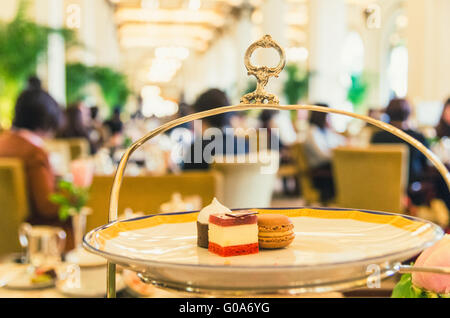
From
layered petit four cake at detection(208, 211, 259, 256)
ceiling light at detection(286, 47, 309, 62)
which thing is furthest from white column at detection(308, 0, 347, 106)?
layered petit four cake at detection(208, 211, 259, 256)

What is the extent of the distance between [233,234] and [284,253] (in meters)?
0.07

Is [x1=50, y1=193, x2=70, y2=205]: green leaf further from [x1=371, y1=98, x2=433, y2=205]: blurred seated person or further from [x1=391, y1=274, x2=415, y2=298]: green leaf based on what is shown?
[x1=371, y1=98, x2=433, y2=205]: blurred seated person

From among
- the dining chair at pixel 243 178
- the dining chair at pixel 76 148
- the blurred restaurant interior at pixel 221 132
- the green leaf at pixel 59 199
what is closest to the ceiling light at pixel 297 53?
the blurred restaurant interior at pixel 221 132

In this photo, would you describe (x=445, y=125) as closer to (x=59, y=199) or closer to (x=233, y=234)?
(x=59, y=199)

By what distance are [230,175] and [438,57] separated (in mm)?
7223

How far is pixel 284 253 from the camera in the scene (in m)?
0.66

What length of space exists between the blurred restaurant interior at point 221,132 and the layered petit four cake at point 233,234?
384mm

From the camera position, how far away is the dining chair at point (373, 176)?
3.65m

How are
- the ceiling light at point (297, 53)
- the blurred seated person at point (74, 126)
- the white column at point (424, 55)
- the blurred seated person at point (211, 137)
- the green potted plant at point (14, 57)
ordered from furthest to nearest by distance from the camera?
the ceiling light at point (297, 53) < the white column at point (424, 55) < the green potted plant at point (14, 57) < the blurred seated person at point (74, 126) < the blurred seated person at point (211, 137)

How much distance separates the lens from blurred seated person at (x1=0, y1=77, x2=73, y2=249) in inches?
111

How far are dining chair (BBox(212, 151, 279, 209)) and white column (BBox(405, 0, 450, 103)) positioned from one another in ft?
19.7

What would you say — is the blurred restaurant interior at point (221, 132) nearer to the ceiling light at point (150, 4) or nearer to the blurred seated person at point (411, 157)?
the blurred seated person at point (411, 157)

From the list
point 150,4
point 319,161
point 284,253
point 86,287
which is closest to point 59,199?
point 86,287

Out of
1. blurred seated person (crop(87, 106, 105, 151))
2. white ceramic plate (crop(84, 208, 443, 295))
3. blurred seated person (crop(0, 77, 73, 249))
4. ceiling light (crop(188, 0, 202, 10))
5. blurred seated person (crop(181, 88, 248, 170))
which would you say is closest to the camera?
white ceramic plate (crop(84, 208, 443, 295))
